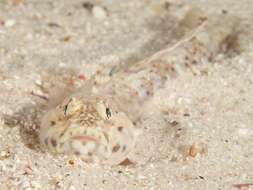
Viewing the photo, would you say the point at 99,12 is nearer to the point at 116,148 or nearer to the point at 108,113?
the point at 108,113

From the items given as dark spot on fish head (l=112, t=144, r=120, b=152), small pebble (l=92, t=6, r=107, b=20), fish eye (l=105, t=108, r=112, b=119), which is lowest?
dark spot on fish head (l=112, t=144, r=120, b=152)

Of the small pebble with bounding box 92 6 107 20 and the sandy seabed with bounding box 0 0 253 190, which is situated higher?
the small pebble with bounding box 92 6 107 20

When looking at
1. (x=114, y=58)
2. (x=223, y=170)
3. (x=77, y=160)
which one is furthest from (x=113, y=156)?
(x=114, y=58)

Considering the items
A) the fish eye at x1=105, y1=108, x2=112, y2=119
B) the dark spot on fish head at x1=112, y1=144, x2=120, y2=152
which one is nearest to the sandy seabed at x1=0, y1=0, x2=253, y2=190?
the dark spot on fish head at x1=112, y1=144, x2=120, y2=152

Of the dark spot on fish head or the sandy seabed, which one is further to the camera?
the dark spot on fish head

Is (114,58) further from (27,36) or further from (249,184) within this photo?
(249,184)

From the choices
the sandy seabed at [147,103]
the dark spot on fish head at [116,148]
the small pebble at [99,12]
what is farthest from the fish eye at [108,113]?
the small pebble at [99,12]

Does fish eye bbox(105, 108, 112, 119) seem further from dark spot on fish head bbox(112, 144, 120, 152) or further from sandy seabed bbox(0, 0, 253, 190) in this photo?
sandy seabed bbox(0, 0, 253, 190)
